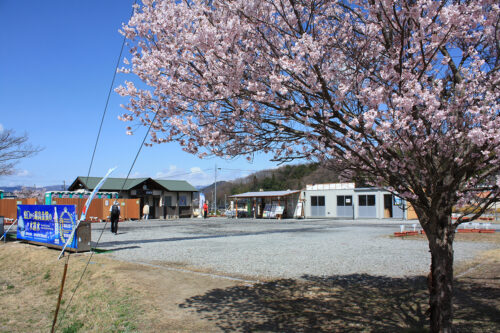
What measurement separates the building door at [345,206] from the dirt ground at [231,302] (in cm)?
2664

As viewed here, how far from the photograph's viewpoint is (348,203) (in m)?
37.4

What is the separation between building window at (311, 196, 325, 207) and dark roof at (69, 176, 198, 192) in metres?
13.3

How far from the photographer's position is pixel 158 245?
14867 mm

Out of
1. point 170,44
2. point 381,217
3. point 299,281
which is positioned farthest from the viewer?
point 381,217

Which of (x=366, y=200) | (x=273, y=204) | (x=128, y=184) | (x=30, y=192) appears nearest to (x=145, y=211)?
(x=128, y=184)

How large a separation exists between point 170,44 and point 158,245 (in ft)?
35.9

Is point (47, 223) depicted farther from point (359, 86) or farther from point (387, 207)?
point (387, 207)

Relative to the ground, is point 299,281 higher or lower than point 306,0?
lower

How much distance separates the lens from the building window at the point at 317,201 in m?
39.2

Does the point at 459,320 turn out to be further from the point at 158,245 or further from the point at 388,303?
the point at 158,245

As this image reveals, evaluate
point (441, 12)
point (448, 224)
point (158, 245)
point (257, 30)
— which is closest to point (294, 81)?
point (257, 30)

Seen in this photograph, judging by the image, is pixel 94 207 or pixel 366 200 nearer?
pixel 94 207

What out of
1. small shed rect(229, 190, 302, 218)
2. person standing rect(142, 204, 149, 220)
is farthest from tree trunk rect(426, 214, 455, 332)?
person standing rect(142, 204, 149, 220)

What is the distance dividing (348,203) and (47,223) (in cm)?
2884
